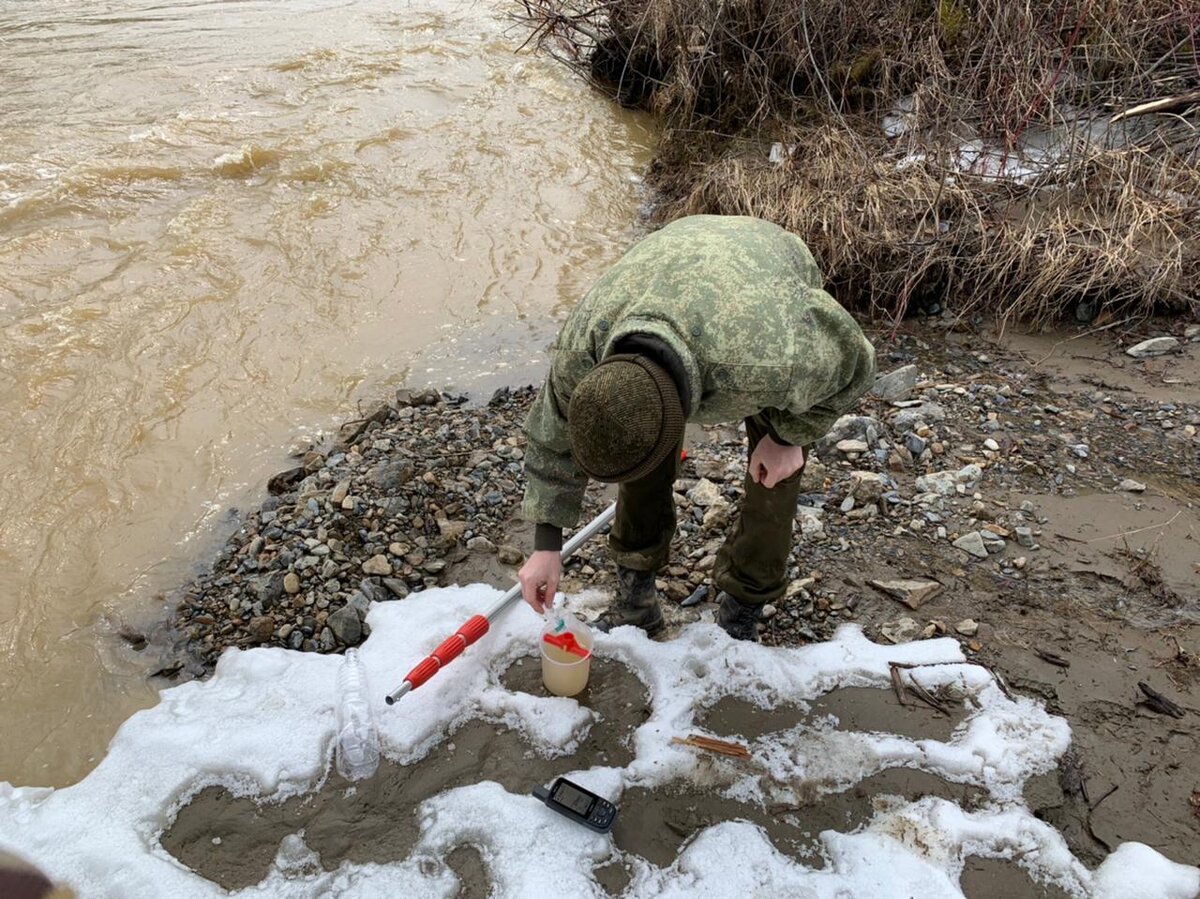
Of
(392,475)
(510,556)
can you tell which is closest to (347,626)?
(510,556)

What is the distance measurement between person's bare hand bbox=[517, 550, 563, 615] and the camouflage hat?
0.60 meters

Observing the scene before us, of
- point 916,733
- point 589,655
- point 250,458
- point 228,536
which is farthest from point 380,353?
point 916,733

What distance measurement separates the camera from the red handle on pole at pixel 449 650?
247cm

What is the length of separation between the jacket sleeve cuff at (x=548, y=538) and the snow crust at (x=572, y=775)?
629mm

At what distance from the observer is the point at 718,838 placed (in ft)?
7.23

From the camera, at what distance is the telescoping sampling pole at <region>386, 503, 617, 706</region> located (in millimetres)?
2455

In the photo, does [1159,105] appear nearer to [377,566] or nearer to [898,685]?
[898,685]

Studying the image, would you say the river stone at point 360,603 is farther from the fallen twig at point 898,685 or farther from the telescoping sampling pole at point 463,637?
the fallen twig at point 898,685

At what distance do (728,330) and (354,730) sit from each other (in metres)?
1.67

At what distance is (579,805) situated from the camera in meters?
2.22

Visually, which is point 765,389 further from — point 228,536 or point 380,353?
point 380,353

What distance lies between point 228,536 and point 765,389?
8.73 feet

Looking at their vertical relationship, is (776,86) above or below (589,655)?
above

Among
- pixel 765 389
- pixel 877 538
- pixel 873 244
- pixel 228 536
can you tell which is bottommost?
pixel 228 536
